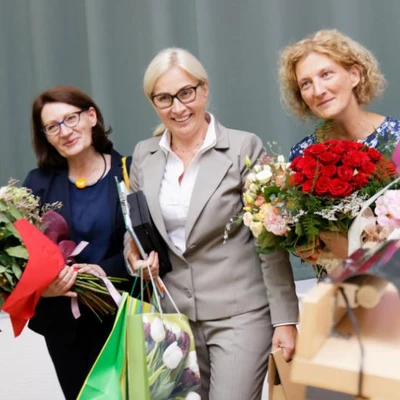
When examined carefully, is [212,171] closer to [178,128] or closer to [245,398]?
[178,128]

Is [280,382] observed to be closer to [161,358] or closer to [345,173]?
[161,358]

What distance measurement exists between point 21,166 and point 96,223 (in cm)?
243

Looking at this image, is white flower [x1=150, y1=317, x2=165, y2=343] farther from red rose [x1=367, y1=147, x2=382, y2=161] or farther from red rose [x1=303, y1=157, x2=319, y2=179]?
red rose [x1=367, y1=147, x2=382, y2=161]

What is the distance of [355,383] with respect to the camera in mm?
846

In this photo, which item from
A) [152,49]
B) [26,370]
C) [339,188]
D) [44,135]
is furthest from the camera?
[152,49]

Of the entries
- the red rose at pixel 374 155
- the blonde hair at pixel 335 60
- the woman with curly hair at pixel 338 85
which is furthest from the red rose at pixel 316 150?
the blonde hair at pixel 335 60

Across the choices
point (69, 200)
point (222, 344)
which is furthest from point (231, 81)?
point (222, 344)

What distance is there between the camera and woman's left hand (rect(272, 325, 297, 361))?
1861 mm

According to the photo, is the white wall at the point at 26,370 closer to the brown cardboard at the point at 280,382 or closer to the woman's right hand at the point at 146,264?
the woman's right hand at the point at 146,264

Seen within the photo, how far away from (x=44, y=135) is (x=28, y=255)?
532mm

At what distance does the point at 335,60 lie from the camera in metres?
1.91

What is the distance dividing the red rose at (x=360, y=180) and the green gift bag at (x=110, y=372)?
0.69 m

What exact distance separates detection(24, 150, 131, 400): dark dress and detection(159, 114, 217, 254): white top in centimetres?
24

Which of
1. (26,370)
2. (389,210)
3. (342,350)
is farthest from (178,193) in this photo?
(26,370)
